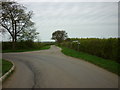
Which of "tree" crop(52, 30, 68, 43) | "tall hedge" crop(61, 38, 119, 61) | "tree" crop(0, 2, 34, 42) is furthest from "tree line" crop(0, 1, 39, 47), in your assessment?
"tree" crop(52, 30, 68, 43)

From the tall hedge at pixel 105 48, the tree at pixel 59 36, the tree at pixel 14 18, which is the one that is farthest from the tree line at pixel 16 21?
the tree at pixel 59 36

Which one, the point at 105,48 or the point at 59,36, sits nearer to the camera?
the point at 105,48

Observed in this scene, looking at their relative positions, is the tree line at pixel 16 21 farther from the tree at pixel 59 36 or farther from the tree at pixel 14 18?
the tree at pixel 59 36

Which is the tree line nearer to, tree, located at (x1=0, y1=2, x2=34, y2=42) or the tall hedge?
tree, located at (x1=0, y1=2, x2=34, y2=42)

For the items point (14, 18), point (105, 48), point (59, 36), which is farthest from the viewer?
point (59, 36)

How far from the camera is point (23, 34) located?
1391 inches

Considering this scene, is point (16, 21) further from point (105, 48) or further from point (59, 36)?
point (59, 36)

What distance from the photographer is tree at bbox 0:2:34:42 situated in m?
30.6

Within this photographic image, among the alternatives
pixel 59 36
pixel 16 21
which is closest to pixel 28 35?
pixel 16 21

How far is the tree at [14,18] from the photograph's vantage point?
30.6 m

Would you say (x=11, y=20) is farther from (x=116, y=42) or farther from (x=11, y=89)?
(x=11, y=89)

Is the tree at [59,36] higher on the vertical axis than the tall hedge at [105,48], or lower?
higher

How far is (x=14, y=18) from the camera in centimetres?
3319

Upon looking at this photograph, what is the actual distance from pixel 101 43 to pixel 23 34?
25.1 metres
